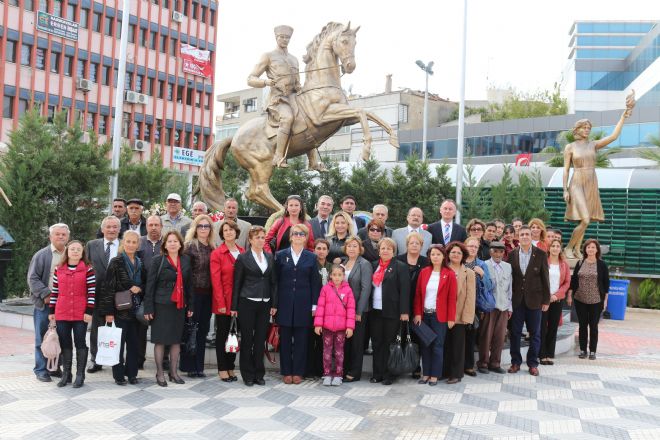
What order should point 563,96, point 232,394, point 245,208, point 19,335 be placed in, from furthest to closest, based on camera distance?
point 563,96 < point 245,208 < point 19,335 < point 232,394

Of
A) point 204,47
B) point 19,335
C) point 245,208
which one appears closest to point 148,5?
point 204,47

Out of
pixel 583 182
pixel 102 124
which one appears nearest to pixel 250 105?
pixel 102 124

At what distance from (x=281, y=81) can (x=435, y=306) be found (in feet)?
16.5

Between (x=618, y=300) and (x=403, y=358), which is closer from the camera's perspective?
(x=403, y=358)

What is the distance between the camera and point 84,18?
150 ft

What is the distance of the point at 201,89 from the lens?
55750mm

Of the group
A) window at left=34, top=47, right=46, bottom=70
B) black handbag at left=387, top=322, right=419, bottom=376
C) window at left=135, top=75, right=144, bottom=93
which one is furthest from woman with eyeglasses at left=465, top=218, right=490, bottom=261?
window at left=135, top=75, right=144, bottom=93

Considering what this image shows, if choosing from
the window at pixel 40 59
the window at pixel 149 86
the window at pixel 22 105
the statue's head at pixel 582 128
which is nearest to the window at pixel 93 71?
the window at pixel 40 59

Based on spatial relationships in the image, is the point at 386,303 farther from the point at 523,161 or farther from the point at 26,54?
the point at 26,54

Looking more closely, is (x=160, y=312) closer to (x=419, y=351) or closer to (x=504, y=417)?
(x=419, y=351)

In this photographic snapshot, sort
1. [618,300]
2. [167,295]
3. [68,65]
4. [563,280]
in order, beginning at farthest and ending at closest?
1. [68,65]
2. [618,300]
3. [563,280]
4. [167,295]

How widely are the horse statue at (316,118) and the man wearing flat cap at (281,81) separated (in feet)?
0.53

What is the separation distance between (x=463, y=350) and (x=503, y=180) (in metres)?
12.7

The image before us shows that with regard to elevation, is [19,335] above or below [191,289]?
below
